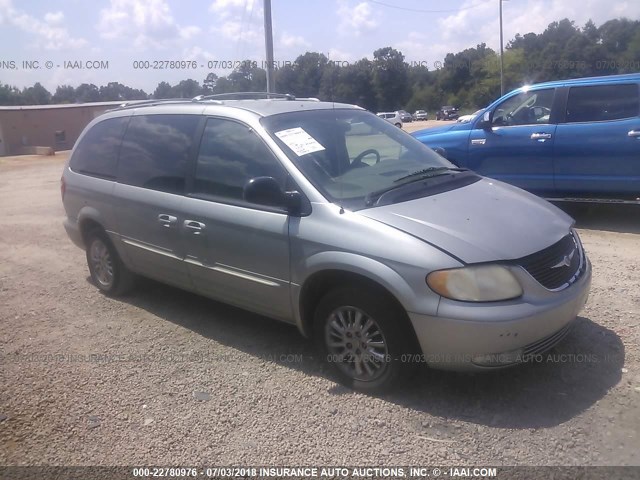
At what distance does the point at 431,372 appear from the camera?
3947 mm

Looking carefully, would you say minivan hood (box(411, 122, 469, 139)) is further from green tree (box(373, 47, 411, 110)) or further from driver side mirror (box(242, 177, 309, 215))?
driver side mirror (box(242, 177, 309, 215))

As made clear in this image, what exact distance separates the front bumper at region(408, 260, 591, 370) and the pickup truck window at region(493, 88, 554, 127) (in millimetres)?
4908

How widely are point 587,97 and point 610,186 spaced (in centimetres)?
114

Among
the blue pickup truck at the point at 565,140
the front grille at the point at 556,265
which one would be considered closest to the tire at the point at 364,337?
the front grille at the point at 556,265

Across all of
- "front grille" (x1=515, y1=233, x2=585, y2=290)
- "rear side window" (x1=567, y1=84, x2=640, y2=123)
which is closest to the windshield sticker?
"front grille" (x1=515, y1=233, x2=585, y2=290)

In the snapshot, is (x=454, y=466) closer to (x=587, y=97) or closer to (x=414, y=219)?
(x=414, y=219)

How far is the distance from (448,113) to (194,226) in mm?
47969

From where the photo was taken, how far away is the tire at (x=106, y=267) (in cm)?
561

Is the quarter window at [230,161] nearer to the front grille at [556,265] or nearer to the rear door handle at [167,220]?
the rear door handle at [167,220]

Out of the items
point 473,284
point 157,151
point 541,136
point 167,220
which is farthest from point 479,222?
point 541,136

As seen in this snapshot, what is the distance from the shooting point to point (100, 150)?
5.69 meters

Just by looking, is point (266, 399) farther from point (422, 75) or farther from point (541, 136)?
point (422, 75)

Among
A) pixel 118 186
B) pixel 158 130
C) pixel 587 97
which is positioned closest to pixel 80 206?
pixel 118 186

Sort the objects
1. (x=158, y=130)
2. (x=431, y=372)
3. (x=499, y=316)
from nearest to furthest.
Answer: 1. (x=499, y=316)
2. (x=431, y=372)
3. (x=158, y=130)
